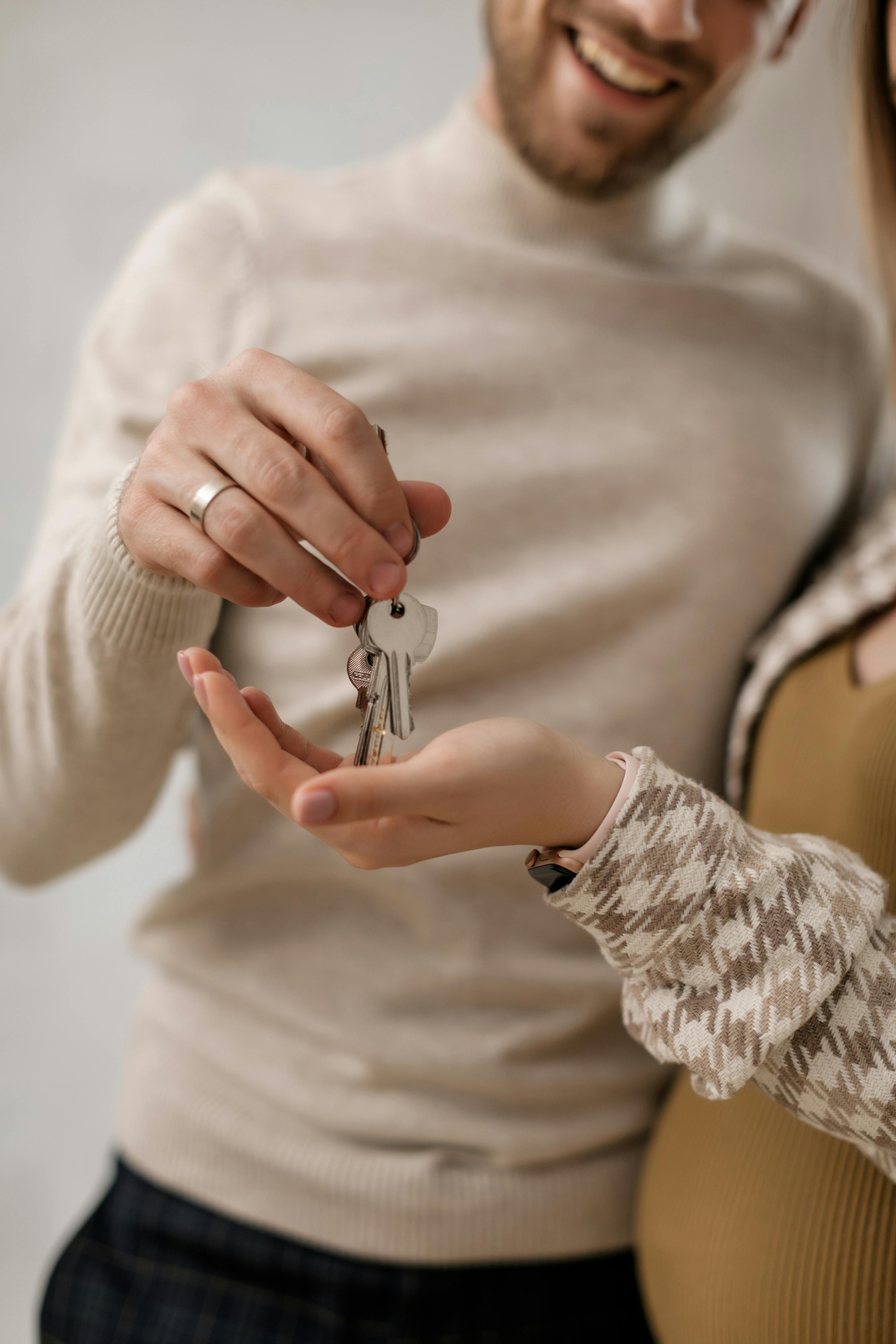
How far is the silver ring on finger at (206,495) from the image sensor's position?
0.32 meters

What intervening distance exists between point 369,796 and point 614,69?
52cm

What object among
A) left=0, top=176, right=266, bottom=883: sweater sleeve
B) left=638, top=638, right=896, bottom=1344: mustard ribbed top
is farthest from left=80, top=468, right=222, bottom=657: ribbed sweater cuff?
left=638, top=638, right=896, bottom=1344: mustard ribbed top

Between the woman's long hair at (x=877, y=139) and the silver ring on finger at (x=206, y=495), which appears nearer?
the silver ring on finger at (x=206, y=495)

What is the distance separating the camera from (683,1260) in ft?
1.78

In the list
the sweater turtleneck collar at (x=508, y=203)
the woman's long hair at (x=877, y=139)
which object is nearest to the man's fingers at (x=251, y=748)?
the sweater turtleneck collar at (x=508, y=203)

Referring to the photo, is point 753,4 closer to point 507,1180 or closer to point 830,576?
point 830,576

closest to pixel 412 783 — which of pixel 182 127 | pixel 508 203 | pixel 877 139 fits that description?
pixel 508 203

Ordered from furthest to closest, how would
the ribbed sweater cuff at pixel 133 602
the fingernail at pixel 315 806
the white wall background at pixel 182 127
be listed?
the white wall background at pixel 182 127 < the ribbed sweater cuff at pixel 133 602 < the fingernail at pixel 315 806

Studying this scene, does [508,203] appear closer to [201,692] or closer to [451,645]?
[451,645]

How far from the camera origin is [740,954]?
1.18 feet

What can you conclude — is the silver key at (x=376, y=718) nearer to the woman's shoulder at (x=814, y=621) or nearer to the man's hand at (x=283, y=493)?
the man's hand at (x=283, y=493)

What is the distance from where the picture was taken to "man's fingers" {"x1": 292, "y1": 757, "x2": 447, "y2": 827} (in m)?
0.27

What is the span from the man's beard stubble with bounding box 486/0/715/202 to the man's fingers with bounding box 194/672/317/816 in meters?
0.48

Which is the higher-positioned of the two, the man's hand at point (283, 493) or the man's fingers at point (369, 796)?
the man's hand at point (283, 493)
